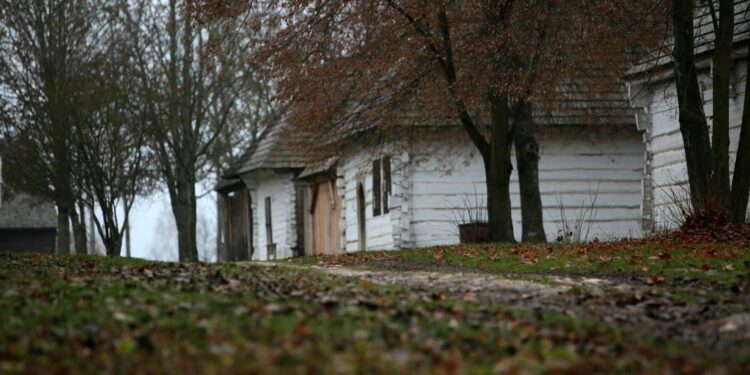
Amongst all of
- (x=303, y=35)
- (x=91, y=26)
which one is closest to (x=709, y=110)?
(x=303, y=35)

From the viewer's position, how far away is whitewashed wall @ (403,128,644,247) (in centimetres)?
3178

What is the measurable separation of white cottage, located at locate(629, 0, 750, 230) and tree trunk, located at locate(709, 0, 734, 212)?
5.95 ft

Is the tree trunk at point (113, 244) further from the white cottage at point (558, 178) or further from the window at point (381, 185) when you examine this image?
the window at point (381, 185)

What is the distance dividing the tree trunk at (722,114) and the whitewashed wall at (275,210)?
2298 centimetres

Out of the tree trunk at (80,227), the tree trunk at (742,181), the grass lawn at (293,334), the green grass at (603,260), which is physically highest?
the tree trunk at (80,227)

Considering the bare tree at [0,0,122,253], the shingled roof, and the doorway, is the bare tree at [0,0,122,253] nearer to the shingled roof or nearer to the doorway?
the shingled roof

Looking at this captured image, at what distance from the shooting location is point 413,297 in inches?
461

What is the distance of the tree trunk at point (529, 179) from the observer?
88.2ft

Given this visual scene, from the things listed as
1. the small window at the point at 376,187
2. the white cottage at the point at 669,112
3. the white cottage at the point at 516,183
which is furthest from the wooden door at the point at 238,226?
the white cottage at the point at 669,112

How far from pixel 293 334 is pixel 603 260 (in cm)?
913

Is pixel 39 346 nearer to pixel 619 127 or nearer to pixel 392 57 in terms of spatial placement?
pixel 392 57

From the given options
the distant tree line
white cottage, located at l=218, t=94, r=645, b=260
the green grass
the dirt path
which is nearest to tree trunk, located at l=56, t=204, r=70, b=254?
the distant tree line

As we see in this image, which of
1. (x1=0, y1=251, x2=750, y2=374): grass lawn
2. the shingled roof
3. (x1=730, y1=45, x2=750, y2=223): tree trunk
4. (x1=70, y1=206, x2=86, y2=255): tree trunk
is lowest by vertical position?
(x1=0, y1=251, x2=750, y2=374): grass lawn

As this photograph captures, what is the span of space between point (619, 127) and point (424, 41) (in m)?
9.20
